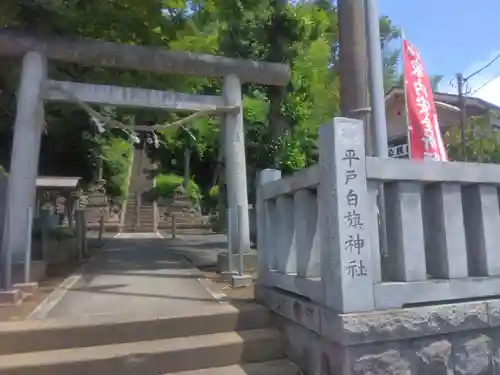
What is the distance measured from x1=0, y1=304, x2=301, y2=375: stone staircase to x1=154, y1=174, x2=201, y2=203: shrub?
23365 mm

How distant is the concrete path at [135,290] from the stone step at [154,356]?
47cm

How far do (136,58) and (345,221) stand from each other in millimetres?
5285

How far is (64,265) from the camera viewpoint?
8.72 m

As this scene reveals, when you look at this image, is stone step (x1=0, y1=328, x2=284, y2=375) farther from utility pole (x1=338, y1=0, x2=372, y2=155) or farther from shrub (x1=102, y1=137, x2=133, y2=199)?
shrub (x1=102, y1=137, x2=133, y2=199)

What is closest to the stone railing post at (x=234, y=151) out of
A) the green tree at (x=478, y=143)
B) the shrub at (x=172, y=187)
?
the green tree at (x=478, y=143)

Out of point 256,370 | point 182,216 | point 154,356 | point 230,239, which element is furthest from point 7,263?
point 182,216

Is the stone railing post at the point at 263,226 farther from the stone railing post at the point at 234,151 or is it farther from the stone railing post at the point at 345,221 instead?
the stone railing post at the point at 234,151

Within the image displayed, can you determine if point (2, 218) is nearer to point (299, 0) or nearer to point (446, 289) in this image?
point (446, 289)

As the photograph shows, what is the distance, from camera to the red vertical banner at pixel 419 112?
575cm

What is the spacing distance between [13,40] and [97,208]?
2048cm

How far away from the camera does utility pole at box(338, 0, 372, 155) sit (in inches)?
205

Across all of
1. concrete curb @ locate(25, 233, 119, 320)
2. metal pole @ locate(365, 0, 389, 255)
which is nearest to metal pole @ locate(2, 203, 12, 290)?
concrete curb @ locate(25, 233, 119, 320)

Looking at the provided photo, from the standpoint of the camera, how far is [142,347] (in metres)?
3.96

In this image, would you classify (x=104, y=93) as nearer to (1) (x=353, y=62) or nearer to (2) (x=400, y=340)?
(1) (x=353, y=62)
